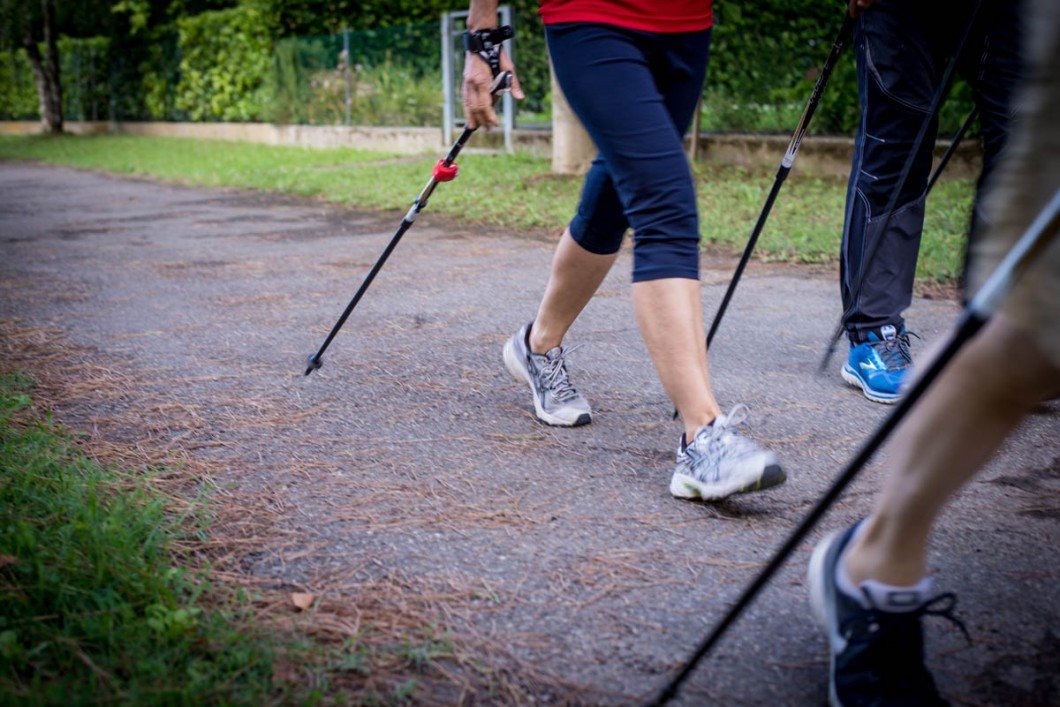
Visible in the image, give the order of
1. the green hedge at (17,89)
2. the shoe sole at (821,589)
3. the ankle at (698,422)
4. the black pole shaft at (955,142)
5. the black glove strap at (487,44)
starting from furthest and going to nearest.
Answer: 1. the green hedge at (17,89)
2. the black pole shaft at (955,142)
3. the black glove strap at (487,44)
4. the ankle at (698,422)
5. the shoe sole at (821,589)

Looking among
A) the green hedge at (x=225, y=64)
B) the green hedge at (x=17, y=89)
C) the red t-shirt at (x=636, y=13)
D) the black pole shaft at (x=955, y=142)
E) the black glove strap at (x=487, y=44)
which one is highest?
the red t-shirt at (x=636, y=13)

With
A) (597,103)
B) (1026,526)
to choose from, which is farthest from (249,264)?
(1026,526)

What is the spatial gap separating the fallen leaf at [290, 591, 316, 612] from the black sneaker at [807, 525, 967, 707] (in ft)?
3.10

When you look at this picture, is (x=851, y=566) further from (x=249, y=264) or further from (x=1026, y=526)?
(x=249, y=264)

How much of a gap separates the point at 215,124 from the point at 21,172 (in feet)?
23.1

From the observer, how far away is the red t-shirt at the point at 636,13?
7.84ft

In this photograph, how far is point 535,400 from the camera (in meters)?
3.02

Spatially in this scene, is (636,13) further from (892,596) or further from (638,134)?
(892,596)

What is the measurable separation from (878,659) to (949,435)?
374 mm

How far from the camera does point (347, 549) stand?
6.89ft

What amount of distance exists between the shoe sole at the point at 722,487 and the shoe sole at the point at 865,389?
978 millimetres

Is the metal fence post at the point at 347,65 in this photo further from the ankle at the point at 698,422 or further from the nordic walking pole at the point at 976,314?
the nordic walking pole at the point at 976,314

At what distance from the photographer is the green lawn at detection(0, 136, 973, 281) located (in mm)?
6238

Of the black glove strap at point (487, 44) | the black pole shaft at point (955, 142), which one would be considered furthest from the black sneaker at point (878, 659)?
the black pole shaft at point (955, 142)
